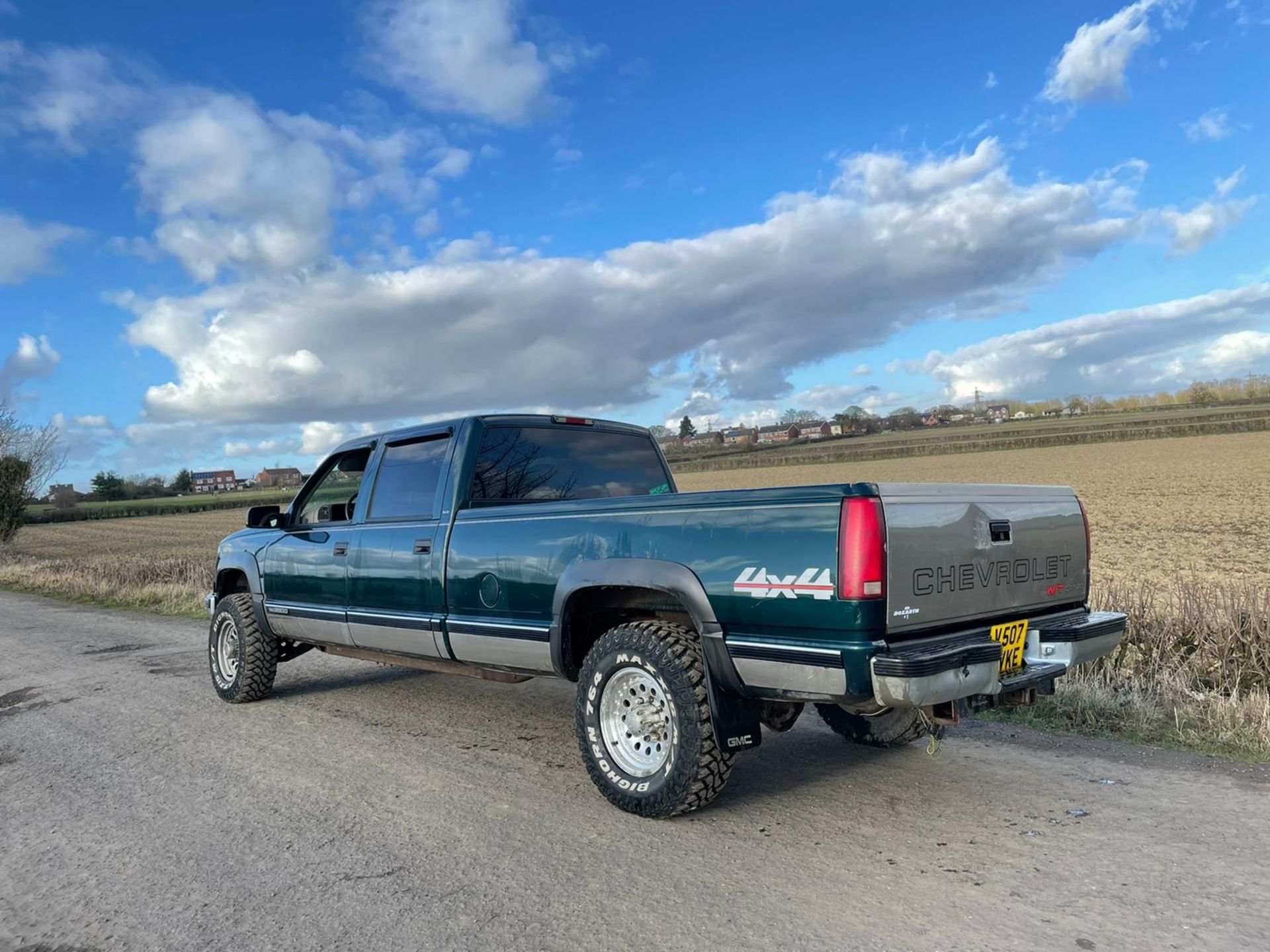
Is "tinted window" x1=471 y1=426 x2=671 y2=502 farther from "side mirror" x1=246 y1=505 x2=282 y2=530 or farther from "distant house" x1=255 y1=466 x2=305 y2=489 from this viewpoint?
"distant house" x1=255 y1=466 x2=305 y2=489

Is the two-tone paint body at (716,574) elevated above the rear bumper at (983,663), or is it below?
above

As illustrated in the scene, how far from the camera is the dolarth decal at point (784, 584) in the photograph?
333 centimetres

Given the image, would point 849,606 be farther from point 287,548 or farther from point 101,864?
point 287,548

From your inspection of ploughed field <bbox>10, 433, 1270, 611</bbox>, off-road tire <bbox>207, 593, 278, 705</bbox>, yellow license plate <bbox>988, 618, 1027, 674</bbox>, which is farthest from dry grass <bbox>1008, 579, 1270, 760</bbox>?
off-road tire <bbox>207, 593, 278, 705</bbox>

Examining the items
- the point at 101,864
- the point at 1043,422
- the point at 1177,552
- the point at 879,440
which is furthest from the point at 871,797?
the point at 1043,422

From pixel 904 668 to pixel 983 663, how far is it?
0.49 metres

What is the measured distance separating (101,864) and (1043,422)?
338ft

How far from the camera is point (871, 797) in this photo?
4137mm

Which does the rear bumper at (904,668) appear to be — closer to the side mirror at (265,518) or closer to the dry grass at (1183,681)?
the dry grass at (1183,681)

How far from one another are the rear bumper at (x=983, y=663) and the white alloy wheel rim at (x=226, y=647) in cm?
526

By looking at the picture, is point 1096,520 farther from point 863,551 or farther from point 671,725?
point 863,551

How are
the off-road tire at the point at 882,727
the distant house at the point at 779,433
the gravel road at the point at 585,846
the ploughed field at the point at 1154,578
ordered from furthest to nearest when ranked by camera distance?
the distant house at the point at 779,433 < the ploughed field at the point at 1154,578 < the off-road tire at the point at 882,727 < the gravel road at the point at 585,846

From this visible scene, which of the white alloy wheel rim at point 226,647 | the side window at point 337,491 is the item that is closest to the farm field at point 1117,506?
the side window at point 337,491

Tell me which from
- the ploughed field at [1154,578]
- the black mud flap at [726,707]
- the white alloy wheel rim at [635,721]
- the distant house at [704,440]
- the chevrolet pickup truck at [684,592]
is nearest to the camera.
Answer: the chevrolet pickup truck at [684,592]
